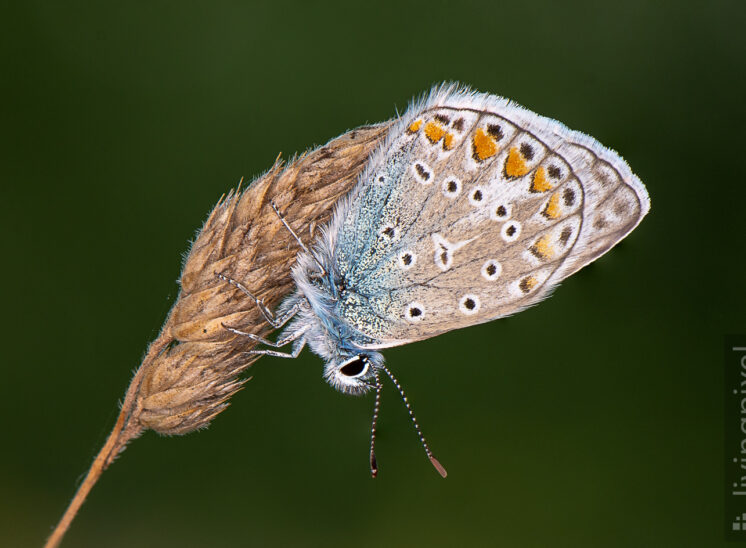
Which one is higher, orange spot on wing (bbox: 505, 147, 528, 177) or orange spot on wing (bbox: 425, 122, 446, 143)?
orange spot on wing (bbox: 425, 122, 446, 143)

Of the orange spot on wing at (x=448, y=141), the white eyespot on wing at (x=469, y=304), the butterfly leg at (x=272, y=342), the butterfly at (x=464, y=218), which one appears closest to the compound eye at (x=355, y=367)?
the butterfly at (x=464, y=218)

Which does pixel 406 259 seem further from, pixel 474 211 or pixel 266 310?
pixel 266 310

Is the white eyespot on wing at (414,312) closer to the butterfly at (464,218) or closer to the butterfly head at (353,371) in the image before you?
the butterfly at (464,218)

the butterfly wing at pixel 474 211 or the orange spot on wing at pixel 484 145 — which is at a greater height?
the orange spot on wing at pixel 484 145

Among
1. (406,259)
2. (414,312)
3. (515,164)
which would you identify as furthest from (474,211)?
(414,312)

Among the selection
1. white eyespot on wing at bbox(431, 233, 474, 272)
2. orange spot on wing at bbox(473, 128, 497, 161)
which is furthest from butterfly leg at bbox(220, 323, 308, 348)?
orange spot on wing at bbox(473, 128, 497, 161)

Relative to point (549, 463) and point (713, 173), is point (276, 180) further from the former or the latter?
point (713, 173)

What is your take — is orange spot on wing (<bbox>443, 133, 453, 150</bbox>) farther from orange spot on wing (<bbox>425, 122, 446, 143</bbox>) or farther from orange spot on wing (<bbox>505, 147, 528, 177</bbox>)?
orange spot on wing (<bbox>505, 147, 528, 177</bbox>)
